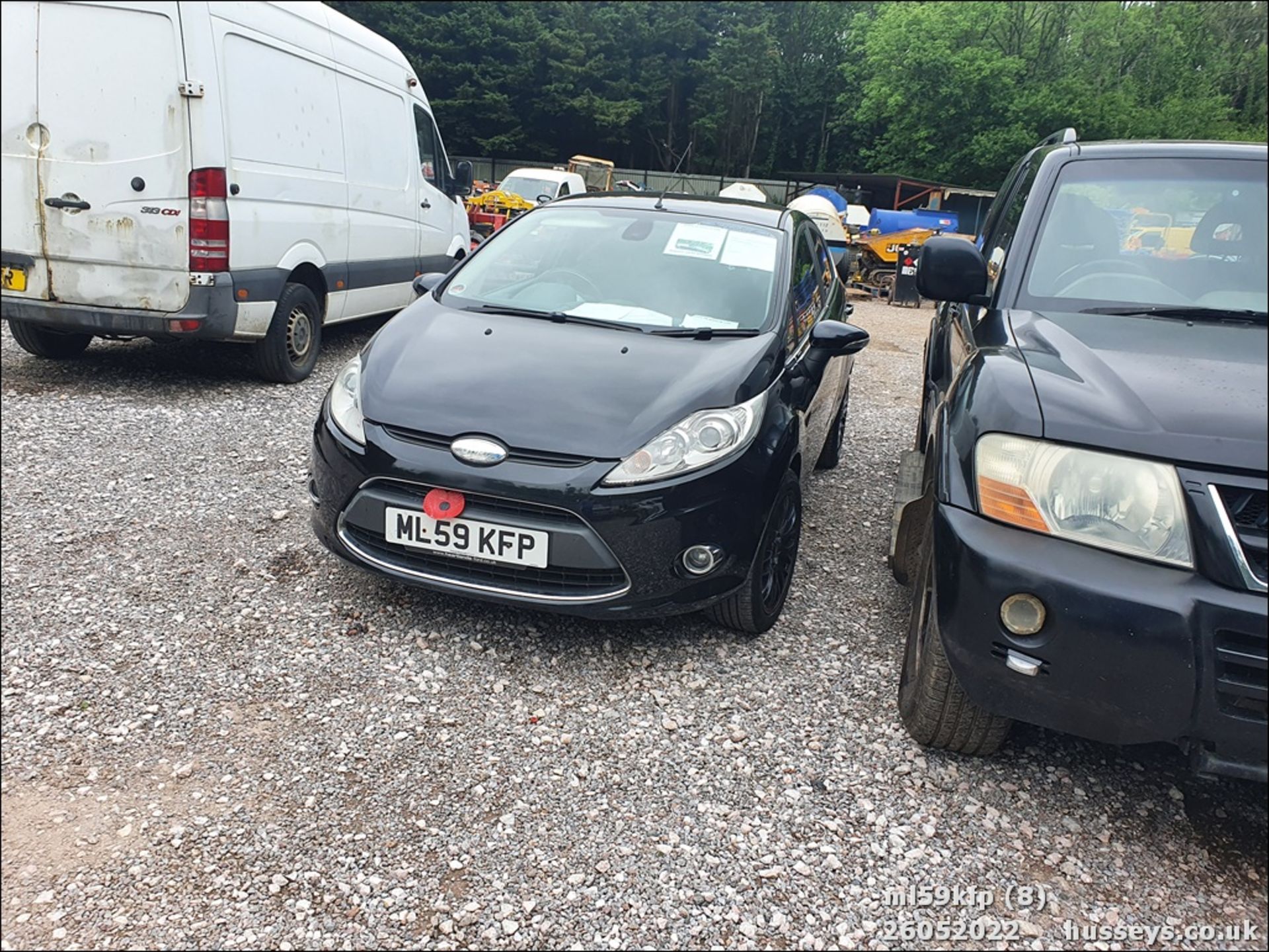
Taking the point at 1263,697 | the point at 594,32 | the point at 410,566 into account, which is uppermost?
the point at 594,32

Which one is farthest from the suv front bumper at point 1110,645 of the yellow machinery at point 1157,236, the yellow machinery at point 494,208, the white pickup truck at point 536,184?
the white pickup truck at point 536,184

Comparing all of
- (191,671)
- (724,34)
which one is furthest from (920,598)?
(724,34)

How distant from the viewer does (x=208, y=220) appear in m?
5.08

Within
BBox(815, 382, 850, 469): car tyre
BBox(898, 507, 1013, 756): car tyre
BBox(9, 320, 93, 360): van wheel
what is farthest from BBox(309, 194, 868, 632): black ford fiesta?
BBox(9, 320, 93, 360): van wheel

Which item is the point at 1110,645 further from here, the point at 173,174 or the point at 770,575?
the point at 173,174

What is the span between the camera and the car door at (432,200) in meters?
7.87

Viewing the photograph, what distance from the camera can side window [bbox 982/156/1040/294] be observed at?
305 cm

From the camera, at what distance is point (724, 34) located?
51.1 metres

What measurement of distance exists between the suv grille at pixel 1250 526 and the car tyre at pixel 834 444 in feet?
10.6

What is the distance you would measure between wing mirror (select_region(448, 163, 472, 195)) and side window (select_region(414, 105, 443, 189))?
289 mm

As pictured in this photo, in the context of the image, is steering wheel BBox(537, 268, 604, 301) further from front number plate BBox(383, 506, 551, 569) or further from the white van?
the white van

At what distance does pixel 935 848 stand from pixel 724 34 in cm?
5589

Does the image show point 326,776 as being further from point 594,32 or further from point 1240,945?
point 594,32

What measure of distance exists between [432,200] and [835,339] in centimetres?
565
